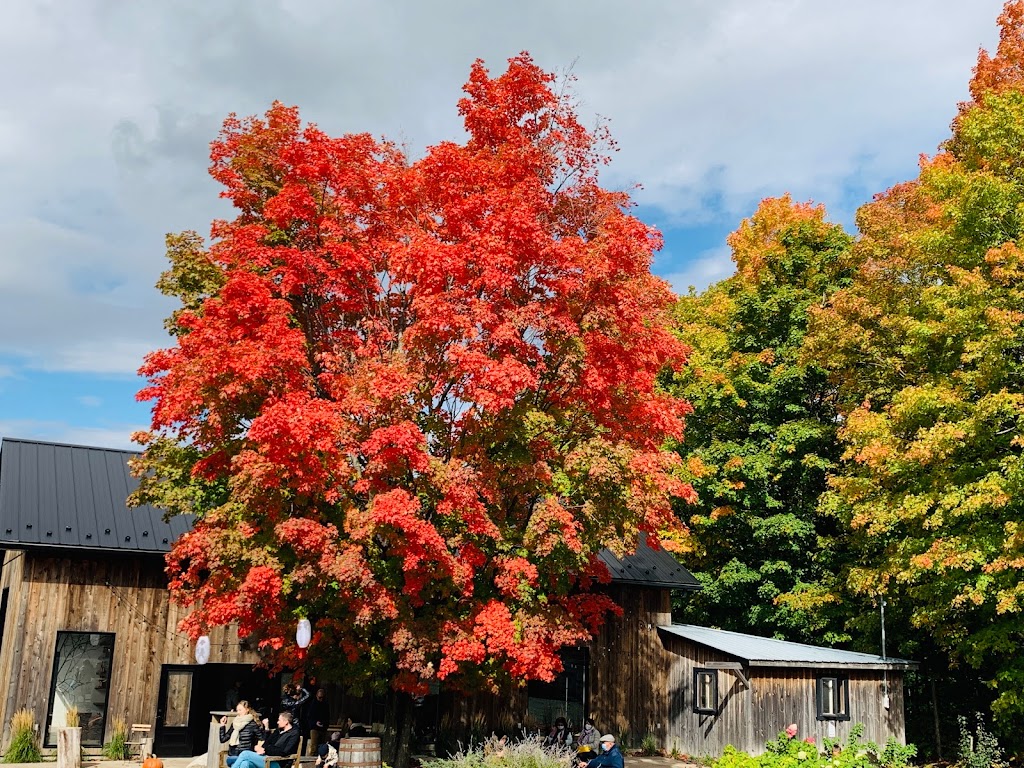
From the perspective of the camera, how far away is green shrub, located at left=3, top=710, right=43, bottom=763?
1780 cm

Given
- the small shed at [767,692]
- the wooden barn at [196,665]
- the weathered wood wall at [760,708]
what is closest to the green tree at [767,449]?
the small shed at [767,692]

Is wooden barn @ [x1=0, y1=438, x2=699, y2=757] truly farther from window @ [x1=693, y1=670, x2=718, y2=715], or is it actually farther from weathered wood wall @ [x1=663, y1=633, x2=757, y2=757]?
window @ [x1=693, y1=670, x2=718, y2=715]

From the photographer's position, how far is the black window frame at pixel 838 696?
75.7 feet

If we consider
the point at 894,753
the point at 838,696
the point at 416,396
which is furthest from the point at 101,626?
the point at 894,753

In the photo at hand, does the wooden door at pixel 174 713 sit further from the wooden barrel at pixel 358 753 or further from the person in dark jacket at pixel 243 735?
the wooden barrel at pixel 358 753

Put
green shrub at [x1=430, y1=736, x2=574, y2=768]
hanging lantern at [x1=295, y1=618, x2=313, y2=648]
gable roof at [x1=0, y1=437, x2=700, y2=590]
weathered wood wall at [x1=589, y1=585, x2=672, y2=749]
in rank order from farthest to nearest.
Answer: weathered wood wall at [x1=589, y1=585, x2=672, y2=749], gable roof at [x1=0, y1=437, x2=700, y2=590], hanging lantern at [x1=295, y1=618, x2=313, y2=648], green shrub at [x1=430, y1=736, x2=574, y2=768]

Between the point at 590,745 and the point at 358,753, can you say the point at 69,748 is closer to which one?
the point at 358,753

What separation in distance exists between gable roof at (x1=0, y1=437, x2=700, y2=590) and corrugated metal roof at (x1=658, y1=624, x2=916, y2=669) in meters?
2.84

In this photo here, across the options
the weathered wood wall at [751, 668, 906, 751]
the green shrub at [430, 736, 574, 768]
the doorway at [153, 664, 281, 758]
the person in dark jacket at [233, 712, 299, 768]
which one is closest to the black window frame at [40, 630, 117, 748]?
the doorway at [153, 664, 281, 758]

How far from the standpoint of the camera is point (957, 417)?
21.7m

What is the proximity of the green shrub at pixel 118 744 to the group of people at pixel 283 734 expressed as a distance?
407cm

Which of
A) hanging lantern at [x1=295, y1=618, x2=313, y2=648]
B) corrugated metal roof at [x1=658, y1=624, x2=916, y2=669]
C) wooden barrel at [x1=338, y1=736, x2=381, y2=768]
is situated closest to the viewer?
hanging lantern at [x1=295, y1=618, x2=313, y2=648]

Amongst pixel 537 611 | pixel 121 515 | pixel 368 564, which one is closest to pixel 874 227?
pixel 537 611

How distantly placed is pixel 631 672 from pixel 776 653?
3.72 meters
